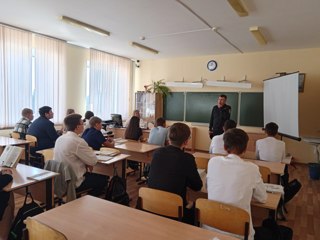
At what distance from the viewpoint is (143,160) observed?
14.1ft

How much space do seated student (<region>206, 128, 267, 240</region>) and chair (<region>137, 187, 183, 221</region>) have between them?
0.29m

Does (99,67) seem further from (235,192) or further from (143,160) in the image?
(235,192)

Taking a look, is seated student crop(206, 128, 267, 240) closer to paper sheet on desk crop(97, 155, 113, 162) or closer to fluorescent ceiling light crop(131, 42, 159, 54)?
paper sheet on desk crop(97, 155, 113, 162)

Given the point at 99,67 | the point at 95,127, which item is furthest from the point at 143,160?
the point at 99,67

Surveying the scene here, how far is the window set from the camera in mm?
5262

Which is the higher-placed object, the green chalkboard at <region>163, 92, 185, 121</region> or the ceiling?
the ceiling

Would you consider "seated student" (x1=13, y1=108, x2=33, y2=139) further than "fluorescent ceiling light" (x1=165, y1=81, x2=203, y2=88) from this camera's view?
No

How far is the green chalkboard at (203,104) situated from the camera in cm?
741

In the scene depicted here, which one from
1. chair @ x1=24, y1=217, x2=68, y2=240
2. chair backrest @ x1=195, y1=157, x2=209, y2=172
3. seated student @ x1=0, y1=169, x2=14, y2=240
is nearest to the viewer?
chair @ x1=24, y1=217, x2=68, y2=240

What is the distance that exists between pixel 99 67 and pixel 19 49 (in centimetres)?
245

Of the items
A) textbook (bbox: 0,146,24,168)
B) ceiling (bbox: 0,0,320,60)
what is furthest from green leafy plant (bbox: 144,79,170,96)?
textbook (bbox: 0,146,24,168)

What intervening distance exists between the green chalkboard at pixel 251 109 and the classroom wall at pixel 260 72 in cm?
18

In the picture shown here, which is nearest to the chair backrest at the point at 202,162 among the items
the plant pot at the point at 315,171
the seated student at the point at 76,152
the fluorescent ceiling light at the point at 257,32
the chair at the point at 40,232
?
the seated student at the point at 76,152

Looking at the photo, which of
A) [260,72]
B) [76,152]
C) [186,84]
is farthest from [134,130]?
[260,72]
